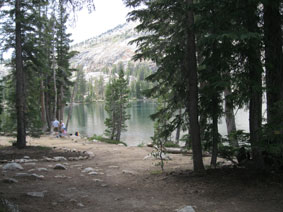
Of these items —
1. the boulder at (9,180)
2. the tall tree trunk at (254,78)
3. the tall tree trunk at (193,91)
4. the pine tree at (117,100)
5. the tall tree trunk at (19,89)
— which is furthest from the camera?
the pine tree at (117,100)

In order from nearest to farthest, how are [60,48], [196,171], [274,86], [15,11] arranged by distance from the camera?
[274,86] < [196,171] < [15,11] < [60,48]

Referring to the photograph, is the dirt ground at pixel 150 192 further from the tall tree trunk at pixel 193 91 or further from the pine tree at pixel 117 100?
the pine tree at pixel 117 100

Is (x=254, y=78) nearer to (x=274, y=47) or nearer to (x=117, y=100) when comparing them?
(x=274, y=47)

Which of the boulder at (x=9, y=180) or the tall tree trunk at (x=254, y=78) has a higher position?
the tall tree trunk at (x=254, y=78)

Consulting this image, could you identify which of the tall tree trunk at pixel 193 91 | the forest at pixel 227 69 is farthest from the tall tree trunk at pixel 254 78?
the tall tree trunk at pixel 193 91

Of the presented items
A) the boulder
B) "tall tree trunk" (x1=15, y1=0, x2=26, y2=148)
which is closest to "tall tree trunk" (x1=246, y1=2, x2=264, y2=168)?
the boulder

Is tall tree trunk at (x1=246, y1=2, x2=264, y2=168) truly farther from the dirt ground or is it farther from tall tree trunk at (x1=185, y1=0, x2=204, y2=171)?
tall tree trunk at (x1=185, y1=0, x2=204, y2=171)

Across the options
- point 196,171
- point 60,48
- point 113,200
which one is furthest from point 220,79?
point 60,48

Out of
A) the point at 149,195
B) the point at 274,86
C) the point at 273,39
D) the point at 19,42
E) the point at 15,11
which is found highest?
the point at 15,11

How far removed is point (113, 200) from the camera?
5293 millimetres

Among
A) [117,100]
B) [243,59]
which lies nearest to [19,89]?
Answer: [243,59]

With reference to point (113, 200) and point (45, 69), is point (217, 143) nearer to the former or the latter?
point (113, 200)

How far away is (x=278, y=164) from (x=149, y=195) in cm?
313

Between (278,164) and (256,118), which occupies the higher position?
(256,118)
